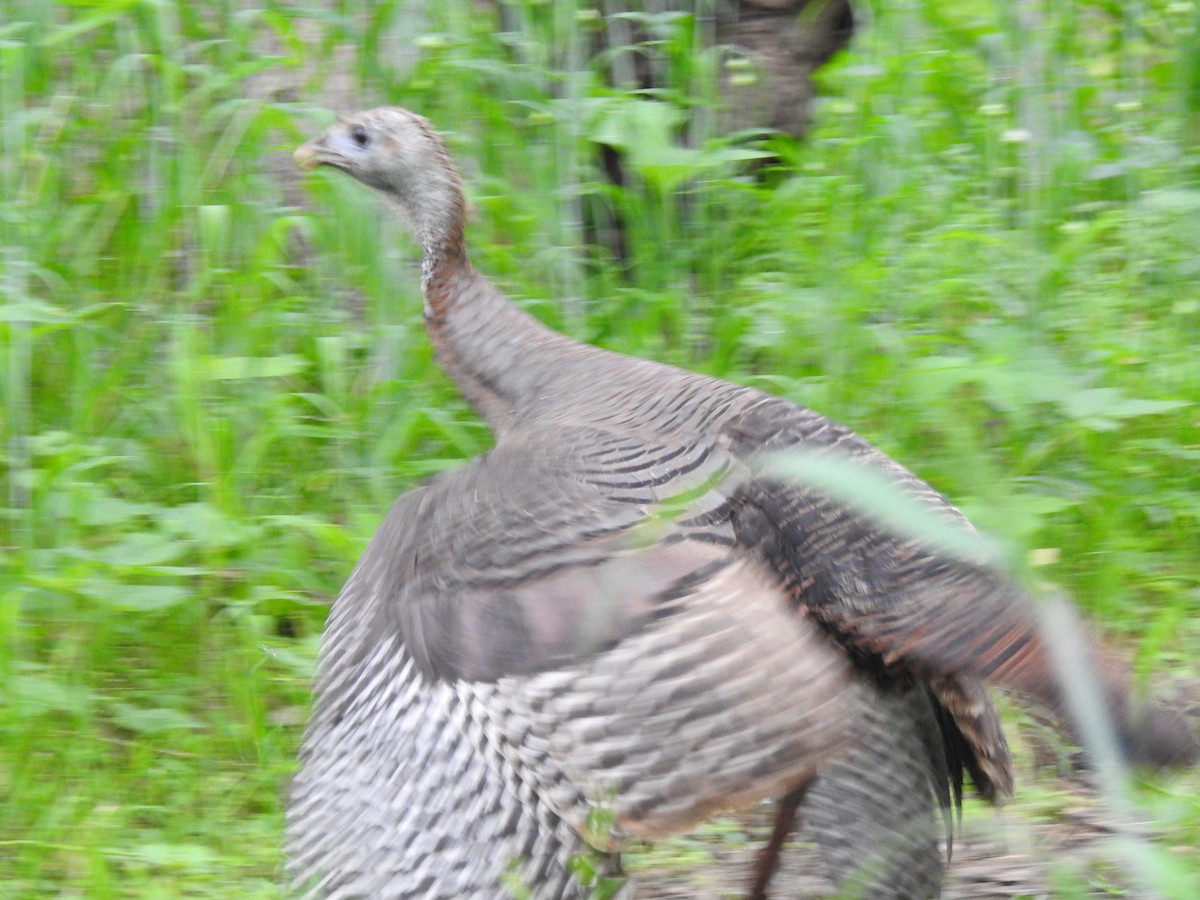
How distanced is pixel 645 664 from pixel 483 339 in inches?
54.0

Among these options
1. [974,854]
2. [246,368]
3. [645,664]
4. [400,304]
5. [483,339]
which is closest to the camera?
[645,664]

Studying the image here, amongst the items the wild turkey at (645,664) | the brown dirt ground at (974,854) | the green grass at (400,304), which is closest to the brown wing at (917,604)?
the wild turkey at (645,664)

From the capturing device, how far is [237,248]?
12.4ft

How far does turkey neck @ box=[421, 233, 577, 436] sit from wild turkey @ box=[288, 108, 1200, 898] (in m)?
0.37

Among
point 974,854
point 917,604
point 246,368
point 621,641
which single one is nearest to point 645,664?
point 621,641

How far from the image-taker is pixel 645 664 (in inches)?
75.5

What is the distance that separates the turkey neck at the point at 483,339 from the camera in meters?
3.02

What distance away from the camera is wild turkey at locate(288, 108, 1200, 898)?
1895 mm

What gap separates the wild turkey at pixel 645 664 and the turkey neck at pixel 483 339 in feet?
1.22

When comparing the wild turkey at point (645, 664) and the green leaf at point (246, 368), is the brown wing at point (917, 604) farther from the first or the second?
the green leaf at point (246, 368)

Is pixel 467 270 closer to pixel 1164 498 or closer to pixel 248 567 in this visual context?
pixel 248 567

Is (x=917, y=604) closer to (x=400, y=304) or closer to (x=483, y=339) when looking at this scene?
(x=483, y=339)

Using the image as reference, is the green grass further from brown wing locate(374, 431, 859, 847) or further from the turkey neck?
brown wing locate(374, 431, 859, 847)

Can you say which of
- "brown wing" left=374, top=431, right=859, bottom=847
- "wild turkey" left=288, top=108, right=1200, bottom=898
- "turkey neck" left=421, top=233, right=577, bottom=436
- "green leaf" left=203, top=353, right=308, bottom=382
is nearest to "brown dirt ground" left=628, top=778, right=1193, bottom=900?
"wild turkey" left=288, top=108, right=1200, bottom=898
